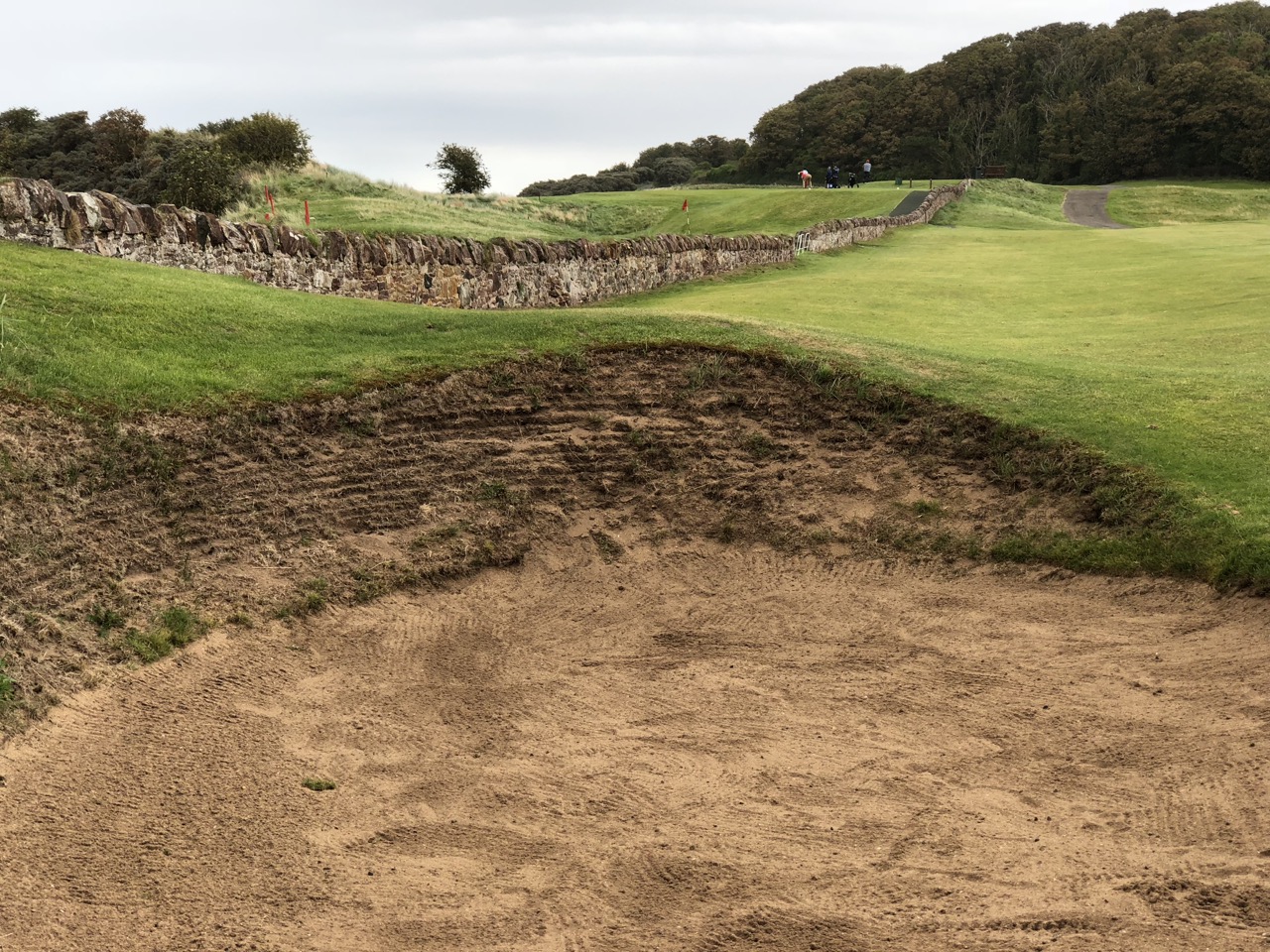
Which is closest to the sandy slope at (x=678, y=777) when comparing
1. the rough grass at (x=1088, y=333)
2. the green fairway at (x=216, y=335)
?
the rough grass at (x=1088, y=333)

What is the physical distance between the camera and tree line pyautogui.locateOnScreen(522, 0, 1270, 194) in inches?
3351

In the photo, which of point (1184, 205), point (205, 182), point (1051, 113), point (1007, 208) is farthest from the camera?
point (1051, 113)

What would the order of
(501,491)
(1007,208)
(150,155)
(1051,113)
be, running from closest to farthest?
(501,491), (150,155), (1007,208), (1051,113)

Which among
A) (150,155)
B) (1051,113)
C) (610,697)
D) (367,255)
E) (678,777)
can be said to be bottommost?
(678,777)

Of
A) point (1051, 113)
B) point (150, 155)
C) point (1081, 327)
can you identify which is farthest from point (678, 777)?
point (1051, 113)

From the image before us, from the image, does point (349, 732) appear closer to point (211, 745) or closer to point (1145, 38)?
point (211, 745)

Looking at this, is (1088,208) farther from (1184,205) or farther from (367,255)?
(367,255)

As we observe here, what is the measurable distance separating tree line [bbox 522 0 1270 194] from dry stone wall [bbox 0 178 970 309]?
232ft

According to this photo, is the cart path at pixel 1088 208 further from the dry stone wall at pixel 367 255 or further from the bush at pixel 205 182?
the bush at pixel 205 182

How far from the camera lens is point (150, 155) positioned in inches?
2030

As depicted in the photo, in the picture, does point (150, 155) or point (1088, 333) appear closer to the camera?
point (1088, 333)

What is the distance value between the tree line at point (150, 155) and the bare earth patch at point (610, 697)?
28916 millimetres

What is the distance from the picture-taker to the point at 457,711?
9.17 meters

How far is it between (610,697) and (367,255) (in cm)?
1282
